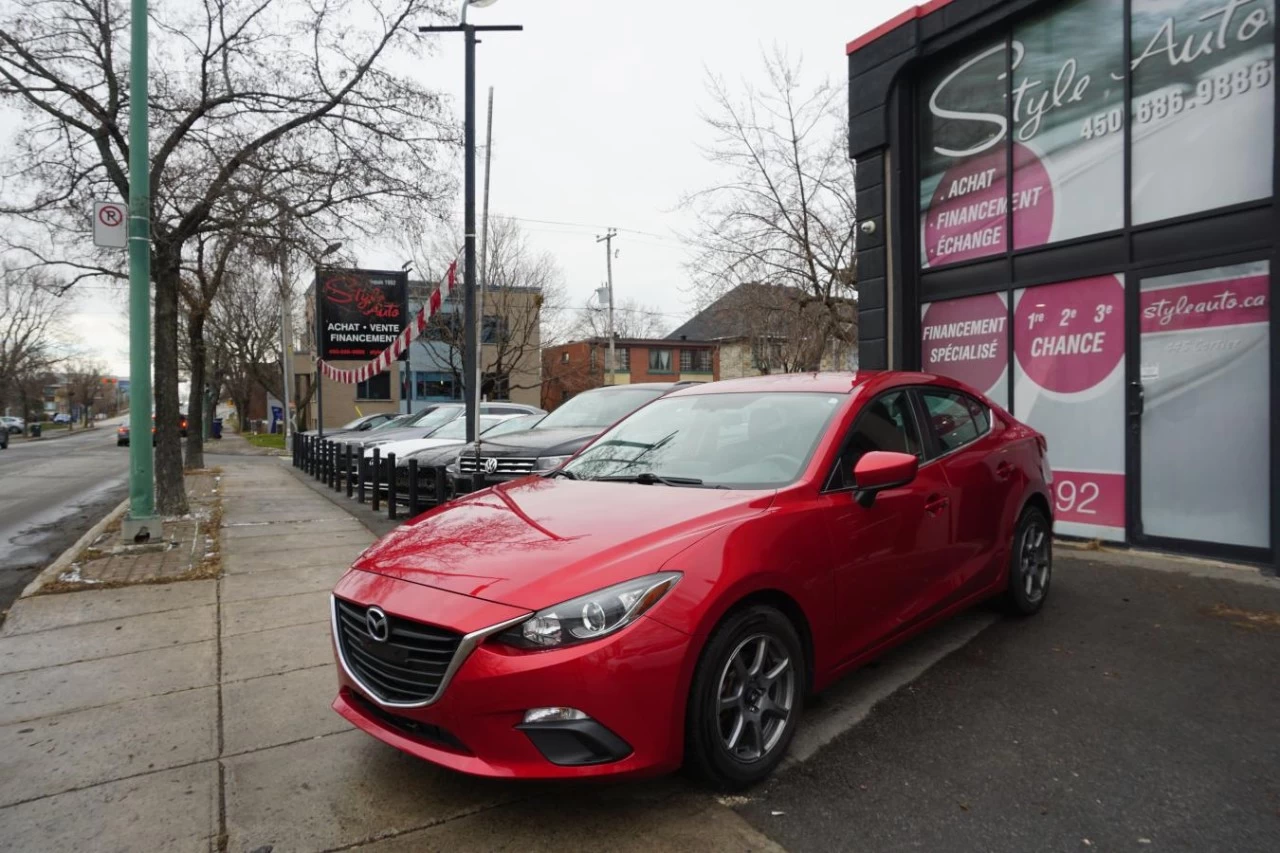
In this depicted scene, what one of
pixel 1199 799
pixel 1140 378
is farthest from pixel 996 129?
pixel 1199 799

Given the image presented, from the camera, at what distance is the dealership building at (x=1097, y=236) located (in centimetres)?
604

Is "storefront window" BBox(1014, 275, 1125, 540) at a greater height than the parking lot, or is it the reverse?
"storefront window" BBox(1014, 275, 1125, 540)

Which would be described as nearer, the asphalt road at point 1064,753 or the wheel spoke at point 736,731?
the asphalt road at point 1064,753

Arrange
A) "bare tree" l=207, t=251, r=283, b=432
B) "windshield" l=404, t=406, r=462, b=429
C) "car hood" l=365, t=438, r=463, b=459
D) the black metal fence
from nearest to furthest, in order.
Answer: the black metal fence → "car hood" l=365, t=438, r=463, b=459 → "windshield" l=404, t=406, r=462, b=429 → "bare tree" l=207, t=251, r=283, b=432

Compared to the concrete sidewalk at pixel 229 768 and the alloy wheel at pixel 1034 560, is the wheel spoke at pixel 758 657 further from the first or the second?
the alloy wheel at pixel 1034 560

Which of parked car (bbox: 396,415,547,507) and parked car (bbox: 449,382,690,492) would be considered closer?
parked car (bbox: 449,382,690,492)

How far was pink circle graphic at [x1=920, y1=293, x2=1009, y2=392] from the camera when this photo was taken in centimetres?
793

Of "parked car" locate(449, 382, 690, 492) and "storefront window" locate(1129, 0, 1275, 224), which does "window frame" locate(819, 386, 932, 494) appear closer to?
"parked car" locate(449, 382, 690, 492)

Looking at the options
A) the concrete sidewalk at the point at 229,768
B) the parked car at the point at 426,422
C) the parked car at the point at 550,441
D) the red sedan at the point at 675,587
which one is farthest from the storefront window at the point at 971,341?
the parked car at the point at 426,422

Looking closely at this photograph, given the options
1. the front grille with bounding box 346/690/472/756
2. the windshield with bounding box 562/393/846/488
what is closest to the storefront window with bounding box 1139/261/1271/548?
the windshield with bounding box 562/393/846/488

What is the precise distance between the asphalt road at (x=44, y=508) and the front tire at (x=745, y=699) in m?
5.97

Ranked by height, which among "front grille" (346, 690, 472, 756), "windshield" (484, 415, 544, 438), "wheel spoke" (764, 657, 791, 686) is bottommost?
"front grille" (346, 690, 472, 756)

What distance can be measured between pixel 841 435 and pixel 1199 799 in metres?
1.86

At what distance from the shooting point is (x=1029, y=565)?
4.91m
